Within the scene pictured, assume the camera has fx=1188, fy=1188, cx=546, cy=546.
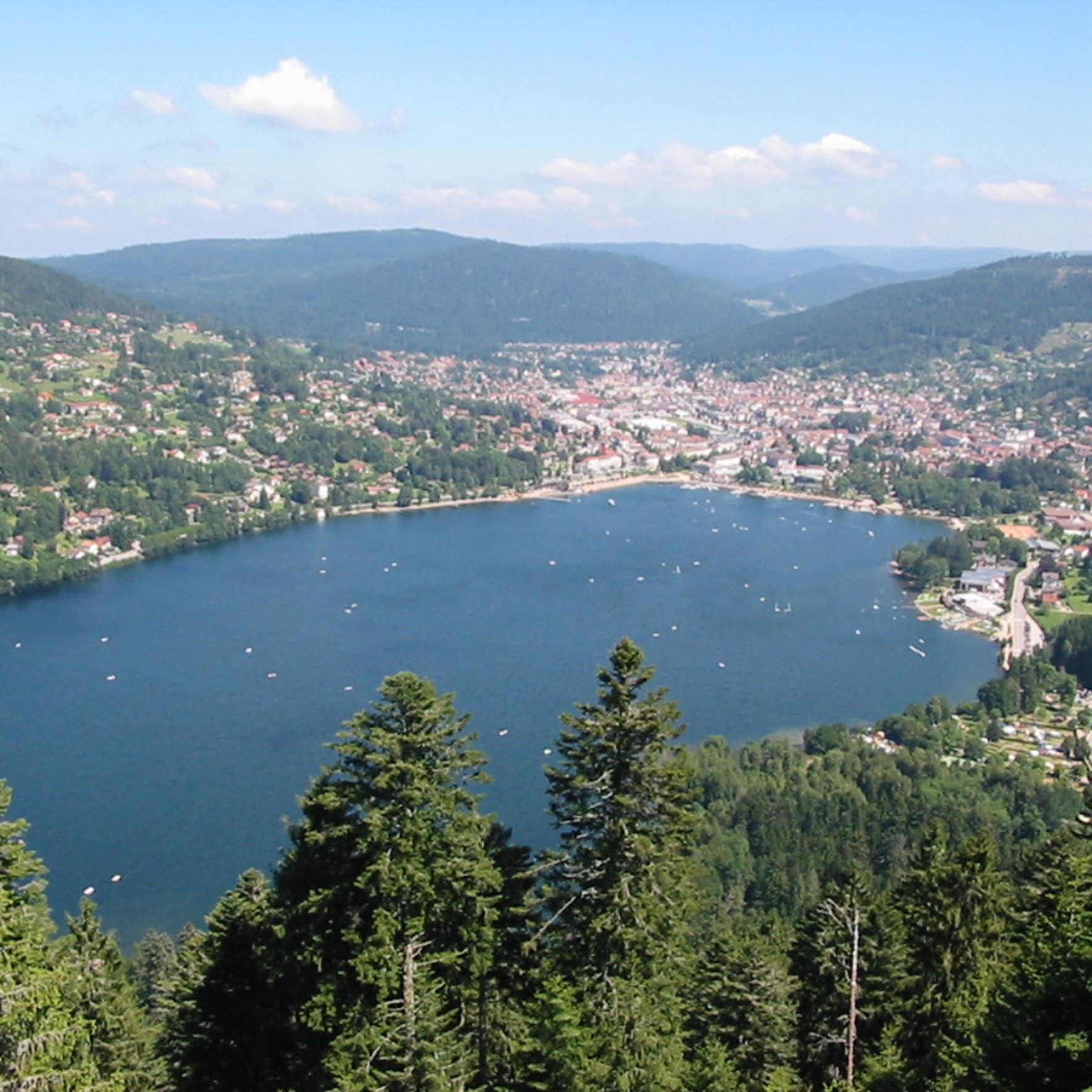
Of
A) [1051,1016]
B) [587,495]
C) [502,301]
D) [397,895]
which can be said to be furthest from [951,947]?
[502,301]

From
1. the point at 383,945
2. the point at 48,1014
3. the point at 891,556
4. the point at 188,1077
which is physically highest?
the point at 48,1014

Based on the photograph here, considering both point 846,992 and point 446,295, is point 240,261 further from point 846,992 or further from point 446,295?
point 846,992

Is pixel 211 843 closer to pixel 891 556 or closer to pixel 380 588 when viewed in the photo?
pixel 380 588

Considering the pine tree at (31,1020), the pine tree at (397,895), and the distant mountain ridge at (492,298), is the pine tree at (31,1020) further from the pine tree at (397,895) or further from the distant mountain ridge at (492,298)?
the distant mountain ridge at (492,298)

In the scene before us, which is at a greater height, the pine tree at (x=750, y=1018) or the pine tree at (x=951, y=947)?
the pine tree at (x=951, y=947)

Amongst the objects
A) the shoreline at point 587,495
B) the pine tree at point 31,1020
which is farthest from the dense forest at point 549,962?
the shoreline at point 587,495

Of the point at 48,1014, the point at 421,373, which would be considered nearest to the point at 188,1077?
the point at 48,1014
